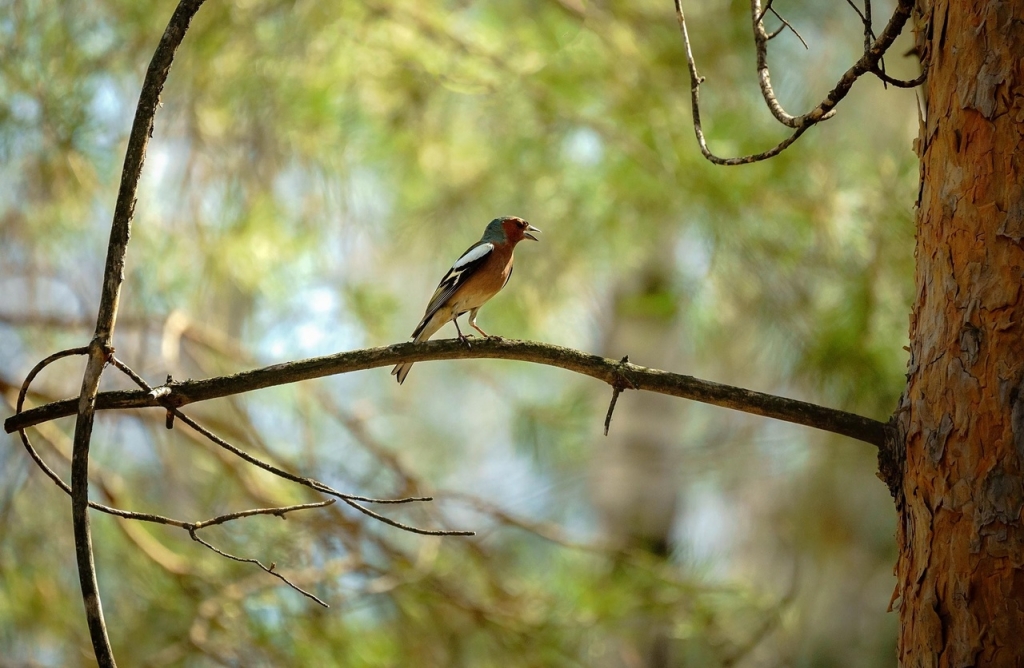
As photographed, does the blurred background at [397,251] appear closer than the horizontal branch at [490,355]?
No

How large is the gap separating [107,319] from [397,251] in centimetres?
559

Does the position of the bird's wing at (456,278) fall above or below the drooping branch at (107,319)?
above

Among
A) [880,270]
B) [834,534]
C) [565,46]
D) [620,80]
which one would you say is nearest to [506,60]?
[565,46]

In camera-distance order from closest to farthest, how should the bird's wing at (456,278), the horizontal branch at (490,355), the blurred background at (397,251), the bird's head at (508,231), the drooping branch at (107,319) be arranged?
the drooping branch at (107,319), the horizontal branch at (490,355), the bird's wing at (456,278), the bird's head at (508,231), the blurred background at (397,251)

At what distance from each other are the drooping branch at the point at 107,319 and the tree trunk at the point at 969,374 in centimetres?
185

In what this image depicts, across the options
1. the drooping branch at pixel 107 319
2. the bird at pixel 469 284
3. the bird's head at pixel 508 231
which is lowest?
the drooping branch at pixel 107 319

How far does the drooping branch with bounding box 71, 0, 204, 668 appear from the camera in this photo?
6.35 ft

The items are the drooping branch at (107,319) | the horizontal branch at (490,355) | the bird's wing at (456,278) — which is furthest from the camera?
the bird's wing at (456,278)

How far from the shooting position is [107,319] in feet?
6.79

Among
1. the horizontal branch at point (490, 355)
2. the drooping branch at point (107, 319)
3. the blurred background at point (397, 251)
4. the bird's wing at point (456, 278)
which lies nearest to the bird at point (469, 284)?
the bird's wing at point (456, 278)

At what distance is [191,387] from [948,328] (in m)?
1.85

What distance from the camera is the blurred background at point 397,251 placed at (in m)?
5.12

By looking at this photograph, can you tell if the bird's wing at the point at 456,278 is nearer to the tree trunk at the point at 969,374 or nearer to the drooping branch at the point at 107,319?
the drooping branch at the point at 107,319

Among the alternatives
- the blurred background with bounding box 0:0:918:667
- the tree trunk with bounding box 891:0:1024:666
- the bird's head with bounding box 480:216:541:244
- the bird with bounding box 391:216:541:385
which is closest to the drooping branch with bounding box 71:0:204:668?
the tree trunk with bounding box 891:0:1024:666
